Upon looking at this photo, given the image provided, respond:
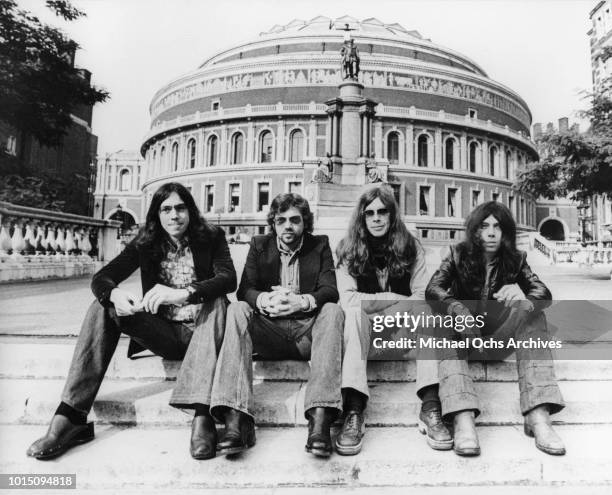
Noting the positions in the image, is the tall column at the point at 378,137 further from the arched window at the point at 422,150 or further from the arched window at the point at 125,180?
the arched window at the point at 125,180

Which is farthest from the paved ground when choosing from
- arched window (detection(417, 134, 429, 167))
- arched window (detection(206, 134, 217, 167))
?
arched window (detection(206, 134, 217, 167))

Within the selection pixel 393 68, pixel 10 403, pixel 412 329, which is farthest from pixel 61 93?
pixel 393 68

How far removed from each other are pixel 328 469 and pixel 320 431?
0.54 ft

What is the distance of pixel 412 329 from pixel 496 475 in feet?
2.67

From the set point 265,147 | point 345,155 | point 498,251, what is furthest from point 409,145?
point 498,251

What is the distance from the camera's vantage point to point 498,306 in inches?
106

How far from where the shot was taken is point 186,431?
2531mm

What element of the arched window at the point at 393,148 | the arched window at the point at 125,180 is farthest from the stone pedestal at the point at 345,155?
the arched window at the point at 125,180

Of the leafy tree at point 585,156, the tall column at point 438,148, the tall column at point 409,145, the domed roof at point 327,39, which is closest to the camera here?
the leafy tree at point 585,156

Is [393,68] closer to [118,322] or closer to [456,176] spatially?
[456,176]

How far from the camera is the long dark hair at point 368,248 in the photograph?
9.38 feet

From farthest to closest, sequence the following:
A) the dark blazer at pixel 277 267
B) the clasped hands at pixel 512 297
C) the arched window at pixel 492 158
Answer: the arched window at pixel 492 158 < the dark blazer at pixel 277 267 < the clasped hands at pixel 512 297

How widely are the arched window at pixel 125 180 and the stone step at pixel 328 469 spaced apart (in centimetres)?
4120

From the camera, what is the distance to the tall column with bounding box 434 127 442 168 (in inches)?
1367
